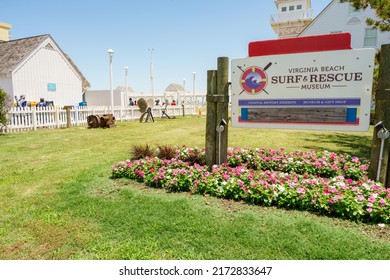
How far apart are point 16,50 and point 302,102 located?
2623 centimetres

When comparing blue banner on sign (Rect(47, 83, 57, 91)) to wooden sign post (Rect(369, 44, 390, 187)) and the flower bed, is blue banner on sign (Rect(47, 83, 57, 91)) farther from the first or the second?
wooden sign post (Rect(369, 44, 390, 187))

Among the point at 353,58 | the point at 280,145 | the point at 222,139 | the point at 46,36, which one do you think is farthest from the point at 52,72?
the point at 353,58

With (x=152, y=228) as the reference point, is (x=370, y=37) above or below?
above

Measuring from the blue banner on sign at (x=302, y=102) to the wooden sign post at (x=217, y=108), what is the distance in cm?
42

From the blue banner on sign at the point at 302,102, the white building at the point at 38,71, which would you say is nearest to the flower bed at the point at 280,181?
the blue banner on sign at the point at 302,102

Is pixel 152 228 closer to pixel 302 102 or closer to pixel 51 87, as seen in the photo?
pixel 302 102

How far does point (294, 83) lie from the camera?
16.9 ft

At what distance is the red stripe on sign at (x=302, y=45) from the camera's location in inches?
189

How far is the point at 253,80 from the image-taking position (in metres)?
5.49

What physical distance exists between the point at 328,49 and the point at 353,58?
16.6 inches

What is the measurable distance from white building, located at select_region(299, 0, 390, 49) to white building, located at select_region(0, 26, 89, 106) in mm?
23168

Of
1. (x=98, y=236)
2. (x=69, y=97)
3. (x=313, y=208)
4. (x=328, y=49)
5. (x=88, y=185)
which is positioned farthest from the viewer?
(x=69, y=97)

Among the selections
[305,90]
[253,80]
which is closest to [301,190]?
[305,90]

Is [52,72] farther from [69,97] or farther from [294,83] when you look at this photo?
[294,83]
